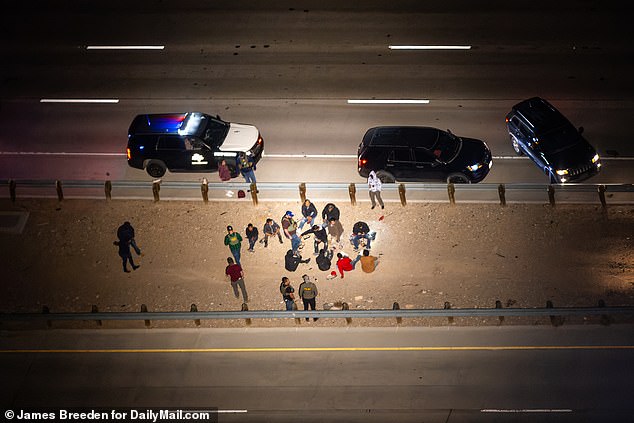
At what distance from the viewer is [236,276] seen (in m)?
19.0

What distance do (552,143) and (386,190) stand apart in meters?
5.70

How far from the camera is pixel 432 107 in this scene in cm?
2456

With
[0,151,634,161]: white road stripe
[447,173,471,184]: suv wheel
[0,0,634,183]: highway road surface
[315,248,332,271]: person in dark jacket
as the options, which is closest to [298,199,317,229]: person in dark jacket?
[315,248,332,271]: person in dark jacket

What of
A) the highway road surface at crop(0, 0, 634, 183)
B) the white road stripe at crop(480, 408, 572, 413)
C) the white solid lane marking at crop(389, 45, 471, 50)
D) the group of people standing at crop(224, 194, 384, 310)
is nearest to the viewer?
→ the white road stripe at crop(480, 408, 572, 413)

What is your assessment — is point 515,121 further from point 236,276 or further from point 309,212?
point 236,276

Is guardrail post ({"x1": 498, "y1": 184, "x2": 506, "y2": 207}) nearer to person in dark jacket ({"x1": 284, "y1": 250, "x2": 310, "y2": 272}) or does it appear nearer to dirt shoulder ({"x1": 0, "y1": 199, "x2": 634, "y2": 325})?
dirt shoulder ({"x1": 0, "y1": 199, "x2": 634, "y2": 325})

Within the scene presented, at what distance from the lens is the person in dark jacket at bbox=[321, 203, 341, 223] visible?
68.3 feet

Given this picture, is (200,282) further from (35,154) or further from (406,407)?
(35,154)

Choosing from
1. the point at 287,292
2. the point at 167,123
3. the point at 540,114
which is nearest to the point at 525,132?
the point at 540,114

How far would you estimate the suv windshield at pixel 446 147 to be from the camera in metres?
21.8

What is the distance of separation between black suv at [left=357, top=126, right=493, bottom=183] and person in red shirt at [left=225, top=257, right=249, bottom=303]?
5824 mm

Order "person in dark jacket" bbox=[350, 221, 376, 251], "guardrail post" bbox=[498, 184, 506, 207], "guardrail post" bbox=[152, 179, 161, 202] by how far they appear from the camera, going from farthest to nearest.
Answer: "guardrail post" bbox=[152, 179, 161, 202]
"guardrail post" bbox=[498, 184, 506, 207]
"person in dark jacket" bbox=[350, 221, 376, 251]

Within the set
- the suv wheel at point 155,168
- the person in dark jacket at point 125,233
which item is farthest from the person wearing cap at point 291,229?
the suv wheel at point 155,168

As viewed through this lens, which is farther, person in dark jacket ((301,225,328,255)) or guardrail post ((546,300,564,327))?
person in dark jacket ((301,225,328,255))
